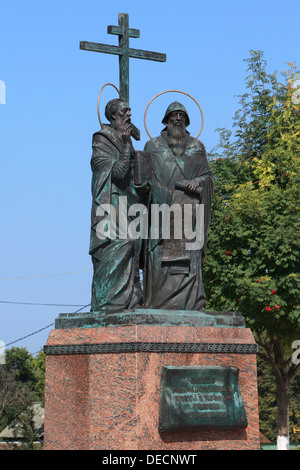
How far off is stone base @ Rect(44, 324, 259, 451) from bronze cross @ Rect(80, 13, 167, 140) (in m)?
3.42

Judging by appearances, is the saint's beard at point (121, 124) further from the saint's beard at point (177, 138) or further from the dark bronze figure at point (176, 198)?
the saint's beard at point (177, 138)

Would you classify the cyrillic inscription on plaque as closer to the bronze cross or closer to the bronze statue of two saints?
the bronze statue of two saints

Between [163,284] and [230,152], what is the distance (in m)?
15.0

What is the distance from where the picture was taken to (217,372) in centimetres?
839

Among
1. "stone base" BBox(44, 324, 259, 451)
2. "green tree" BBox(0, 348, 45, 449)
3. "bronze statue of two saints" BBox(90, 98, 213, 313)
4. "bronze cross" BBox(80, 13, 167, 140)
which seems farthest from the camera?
"green tree" BBox(0, 348, 45, 449)

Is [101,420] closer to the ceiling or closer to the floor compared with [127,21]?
closer to the floor

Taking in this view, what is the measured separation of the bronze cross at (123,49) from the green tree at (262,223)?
958 cm

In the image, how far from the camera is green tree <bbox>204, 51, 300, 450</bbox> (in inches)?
779

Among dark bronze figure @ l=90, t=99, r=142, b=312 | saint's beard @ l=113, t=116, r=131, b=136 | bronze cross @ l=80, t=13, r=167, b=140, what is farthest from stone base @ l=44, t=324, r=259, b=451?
bronze cross @ l=80, t=13, r=167, b=140

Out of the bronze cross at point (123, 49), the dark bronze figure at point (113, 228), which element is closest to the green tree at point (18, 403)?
the bronze cross at point (123, 49)

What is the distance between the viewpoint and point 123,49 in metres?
10.8

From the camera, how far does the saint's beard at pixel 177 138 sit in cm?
962
